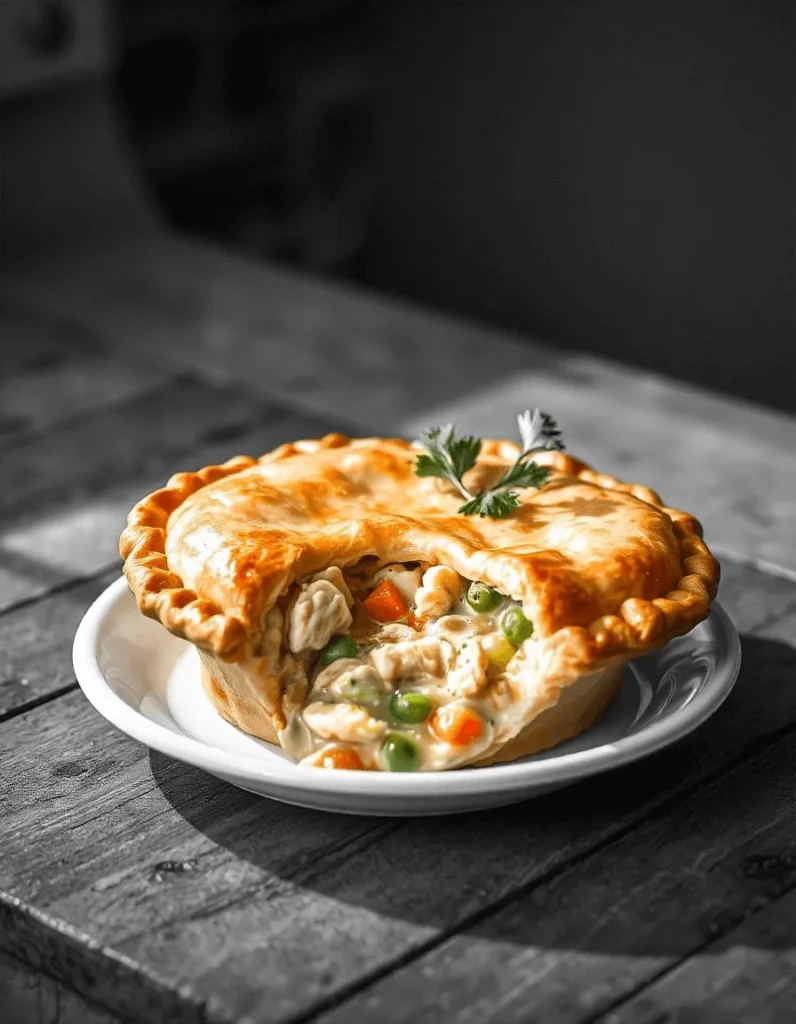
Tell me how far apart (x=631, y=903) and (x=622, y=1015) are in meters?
0.16

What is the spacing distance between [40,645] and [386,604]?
0.69 m

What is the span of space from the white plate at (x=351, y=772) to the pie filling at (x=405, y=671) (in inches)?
1.9

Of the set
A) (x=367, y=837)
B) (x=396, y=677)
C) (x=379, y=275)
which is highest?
(x=396, y=677)

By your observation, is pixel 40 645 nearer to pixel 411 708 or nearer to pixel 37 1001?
pixel 37 1001

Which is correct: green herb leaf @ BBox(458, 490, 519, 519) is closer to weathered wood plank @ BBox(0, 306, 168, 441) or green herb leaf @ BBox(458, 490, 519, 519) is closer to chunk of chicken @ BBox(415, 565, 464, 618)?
chunk of chicken @ BBox(415, 565, 464, 618)

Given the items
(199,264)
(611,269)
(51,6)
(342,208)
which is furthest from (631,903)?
(342,208)

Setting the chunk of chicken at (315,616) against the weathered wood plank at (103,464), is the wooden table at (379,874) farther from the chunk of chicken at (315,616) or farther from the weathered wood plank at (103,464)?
the chunk of chicken at (315,616)

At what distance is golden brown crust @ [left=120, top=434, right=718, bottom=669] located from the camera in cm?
169

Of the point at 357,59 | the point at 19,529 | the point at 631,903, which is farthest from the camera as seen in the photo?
the point at 357,59

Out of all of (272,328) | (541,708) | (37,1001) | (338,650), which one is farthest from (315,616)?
(272,328)

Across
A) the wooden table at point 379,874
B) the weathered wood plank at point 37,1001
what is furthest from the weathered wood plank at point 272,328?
the weathered wood plank at point 37,1001

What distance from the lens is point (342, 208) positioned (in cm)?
602

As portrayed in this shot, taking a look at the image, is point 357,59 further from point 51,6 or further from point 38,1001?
point 38,1001

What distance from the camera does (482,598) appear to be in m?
1.75
